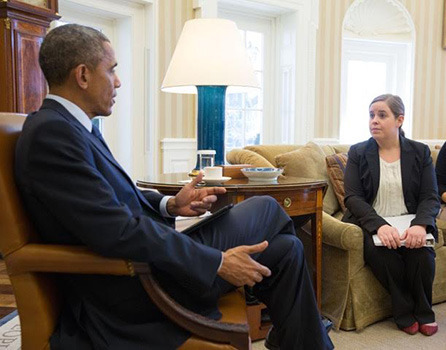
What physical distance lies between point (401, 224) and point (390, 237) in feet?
0.53

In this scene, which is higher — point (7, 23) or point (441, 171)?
point (7, 23)

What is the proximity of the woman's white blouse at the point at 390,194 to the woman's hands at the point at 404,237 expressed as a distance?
238 mm

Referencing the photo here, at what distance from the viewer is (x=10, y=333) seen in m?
2.17

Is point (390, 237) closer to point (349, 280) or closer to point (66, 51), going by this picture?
point (349, 280)

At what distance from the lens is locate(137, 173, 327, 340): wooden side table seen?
198 centimetres

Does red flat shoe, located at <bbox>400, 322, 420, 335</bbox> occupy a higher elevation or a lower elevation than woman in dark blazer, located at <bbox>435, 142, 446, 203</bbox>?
lower

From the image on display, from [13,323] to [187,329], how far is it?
146cm

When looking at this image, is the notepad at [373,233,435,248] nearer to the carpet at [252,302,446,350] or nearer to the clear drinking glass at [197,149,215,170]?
the carpet at [252,302,446,350]

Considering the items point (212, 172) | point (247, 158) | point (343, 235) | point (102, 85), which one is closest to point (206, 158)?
point (212, 172)

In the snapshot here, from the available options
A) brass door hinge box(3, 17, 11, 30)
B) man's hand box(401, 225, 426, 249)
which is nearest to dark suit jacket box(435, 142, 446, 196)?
man's hand box(401, 225, 426, 249)

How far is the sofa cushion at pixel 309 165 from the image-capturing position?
2670 mm

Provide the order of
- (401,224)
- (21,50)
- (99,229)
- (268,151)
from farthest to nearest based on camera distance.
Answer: (21,50)
(268,151)
(401,224)
(99,229)

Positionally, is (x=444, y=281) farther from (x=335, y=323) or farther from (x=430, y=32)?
(x=430, y=32)

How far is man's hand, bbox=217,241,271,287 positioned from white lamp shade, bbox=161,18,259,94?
1.17 metres
